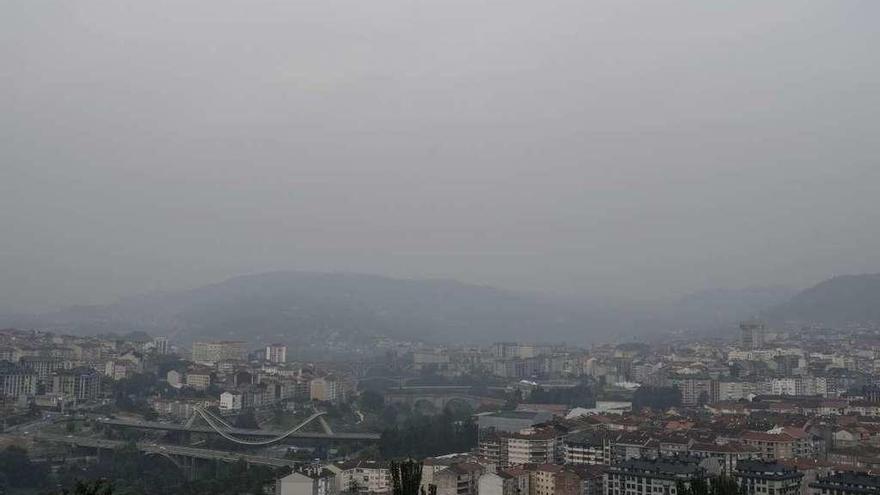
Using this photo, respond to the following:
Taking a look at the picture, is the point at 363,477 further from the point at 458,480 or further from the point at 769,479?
Result: the point at 769,479

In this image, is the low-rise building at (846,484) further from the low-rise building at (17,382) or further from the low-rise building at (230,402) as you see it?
the low-rise building at (17,382)

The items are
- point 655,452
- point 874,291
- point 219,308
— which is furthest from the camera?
point 219,308

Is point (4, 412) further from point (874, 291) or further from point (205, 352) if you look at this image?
point (874, 291)

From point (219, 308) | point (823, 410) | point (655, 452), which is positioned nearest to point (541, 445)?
point (655, 452)

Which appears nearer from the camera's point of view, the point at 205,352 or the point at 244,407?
the point at 244,407

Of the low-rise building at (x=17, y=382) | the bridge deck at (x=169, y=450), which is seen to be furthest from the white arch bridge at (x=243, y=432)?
the low-rise building at (x=17, y=382)
